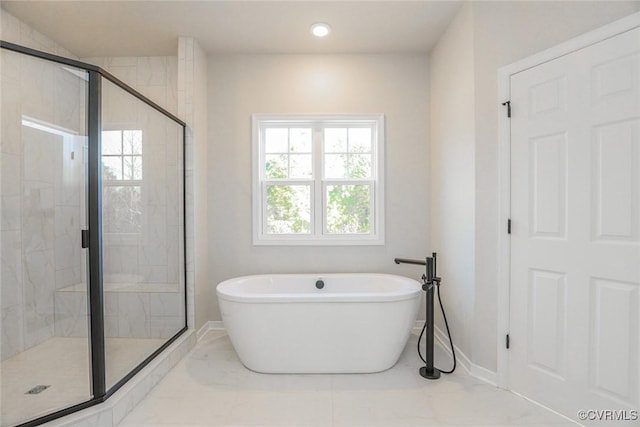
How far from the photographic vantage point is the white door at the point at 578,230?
147 cm

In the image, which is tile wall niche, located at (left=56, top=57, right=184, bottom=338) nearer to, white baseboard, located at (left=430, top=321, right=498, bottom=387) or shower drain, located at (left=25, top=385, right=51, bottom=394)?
shower drain, located at (left=25, top=385, right=51, bottom=394)

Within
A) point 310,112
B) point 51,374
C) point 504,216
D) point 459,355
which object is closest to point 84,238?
point 51,374

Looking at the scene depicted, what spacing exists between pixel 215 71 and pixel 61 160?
167 cm

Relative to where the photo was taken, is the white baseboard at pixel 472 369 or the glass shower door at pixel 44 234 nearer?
the glass shower door at pixel 44 234

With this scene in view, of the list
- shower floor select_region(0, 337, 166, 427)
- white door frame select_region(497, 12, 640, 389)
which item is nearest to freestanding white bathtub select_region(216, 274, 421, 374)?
white door frame select_region(497, 12, 640, 389)

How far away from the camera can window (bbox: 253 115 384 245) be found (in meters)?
2.98

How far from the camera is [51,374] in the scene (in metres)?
1.67

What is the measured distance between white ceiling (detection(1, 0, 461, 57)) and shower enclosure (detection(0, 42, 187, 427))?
902mm

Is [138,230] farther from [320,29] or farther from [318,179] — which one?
[320,29]

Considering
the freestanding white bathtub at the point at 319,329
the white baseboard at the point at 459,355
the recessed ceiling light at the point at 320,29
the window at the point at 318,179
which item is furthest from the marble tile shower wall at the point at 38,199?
the recessed ceiling light at the point at 320,29

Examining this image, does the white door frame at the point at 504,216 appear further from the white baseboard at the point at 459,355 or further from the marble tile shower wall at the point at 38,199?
the marble tile shower wall at the point at 38,199

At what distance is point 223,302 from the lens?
2123 mm

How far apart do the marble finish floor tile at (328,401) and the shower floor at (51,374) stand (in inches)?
11.9

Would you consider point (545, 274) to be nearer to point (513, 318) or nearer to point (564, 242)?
point (564, 242)
